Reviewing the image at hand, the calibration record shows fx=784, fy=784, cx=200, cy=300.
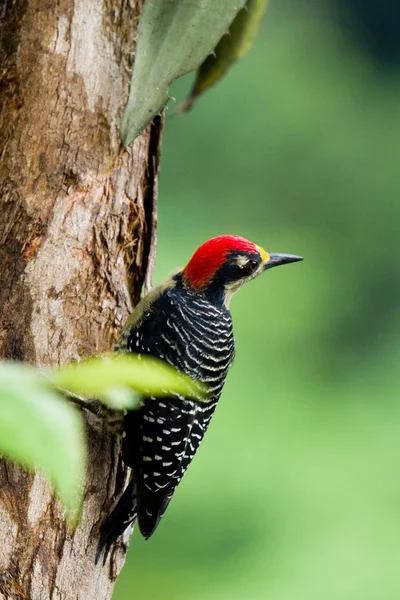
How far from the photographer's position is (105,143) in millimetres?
2318

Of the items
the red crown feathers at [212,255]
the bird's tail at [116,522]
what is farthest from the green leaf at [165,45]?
the bird's tail at [116,522]

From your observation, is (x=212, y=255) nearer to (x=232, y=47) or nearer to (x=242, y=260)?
(x=242, y=260)

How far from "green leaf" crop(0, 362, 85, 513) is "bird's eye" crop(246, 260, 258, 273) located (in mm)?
2125

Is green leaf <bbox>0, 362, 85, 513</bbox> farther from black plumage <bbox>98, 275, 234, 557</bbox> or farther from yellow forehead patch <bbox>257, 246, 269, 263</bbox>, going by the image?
yellow forehead patch <bbox>257, 246, 269, 263</bbox>

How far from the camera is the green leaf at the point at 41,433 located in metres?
0.44

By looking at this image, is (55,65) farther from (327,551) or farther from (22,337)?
(327,551)

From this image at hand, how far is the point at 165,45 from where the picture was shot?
2264 mm

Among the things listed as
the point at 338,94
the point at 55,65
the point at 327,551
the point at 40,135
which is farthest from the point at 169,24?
the point at 338,94

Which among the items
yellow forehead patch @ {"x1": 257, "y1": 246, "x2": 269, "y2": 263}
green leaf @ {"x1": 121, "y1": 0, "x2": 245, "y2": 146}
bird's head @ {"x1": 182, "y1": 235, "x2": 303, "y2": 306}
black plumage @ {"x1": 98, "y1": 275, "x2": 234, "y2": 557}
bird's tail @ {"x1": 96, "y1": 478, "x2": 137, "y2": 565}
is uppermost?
green leaf @ {"x1": 121, "y1": 0, "x2": 245, "y2": 146}

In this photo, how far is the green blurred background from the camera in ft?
14.0

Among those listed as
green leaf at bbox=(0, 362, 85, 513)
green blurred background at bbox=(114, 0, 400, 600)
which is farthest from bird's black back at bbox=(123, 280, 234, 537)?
green blurred background at bbox=(114, 0, 400, 600)

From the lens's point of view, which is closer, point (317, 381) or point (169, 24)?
point (169, 24)

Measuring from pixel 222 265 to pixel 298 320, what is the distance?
10.2ft

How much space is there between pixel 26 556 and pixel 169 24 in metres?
1.51
